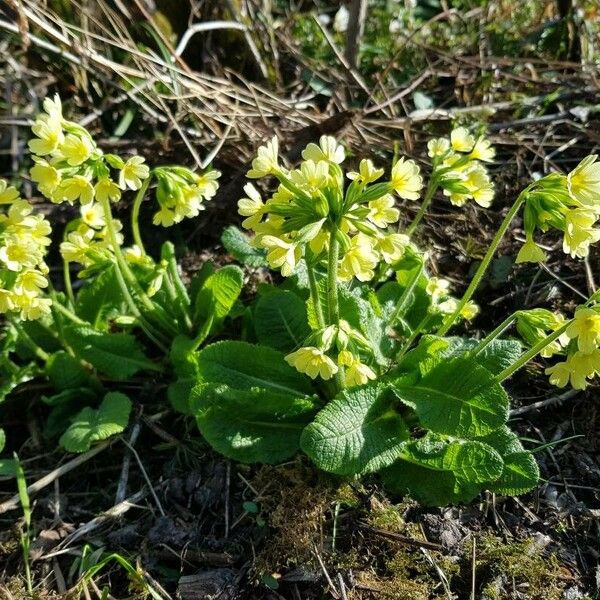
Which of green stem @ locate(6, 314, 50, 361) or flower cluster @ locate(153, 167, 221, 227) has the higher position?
flower cluster @ locate(153, 167, 221, 227)

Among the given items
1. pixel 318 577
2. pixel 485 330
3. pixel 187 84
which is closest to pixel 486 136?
pixel 485 330

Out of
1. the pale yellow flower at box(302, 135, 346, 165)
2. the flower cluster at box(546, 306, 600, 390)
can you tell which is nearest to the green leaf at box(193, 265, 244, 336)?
the pale yellow flower at box(302, 135, 346, 165)

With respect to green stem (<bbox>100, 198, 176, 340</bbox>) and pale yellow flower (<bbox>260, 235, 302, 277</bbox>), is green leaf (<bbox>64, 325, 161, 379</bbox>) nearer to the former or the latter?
green stem (<bbox>100, 198, 176, 340</bbox>)

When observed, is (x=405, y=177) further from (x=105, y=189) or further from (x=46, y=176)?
(x=46, y=176)

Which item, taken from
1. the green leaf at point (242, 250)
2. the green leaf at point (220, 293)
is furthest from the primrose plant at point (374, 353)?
the green leaf at point (242, 250)

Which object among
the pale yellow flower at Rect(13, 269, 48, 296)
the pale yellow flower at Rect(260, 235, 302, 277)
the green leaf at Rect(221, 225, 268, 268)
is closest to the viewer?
the pale yellow flower at Rect(260, 235, 302, 277)

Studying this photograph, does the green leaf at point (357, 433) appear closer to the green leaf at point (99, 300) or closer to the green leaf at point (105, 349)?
the green leaf at point (105, 349)

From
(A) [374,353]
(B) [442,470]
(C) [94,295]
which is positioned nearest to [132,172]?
(C) [94,295]

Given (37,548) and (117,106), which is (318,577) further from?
(117,106)
